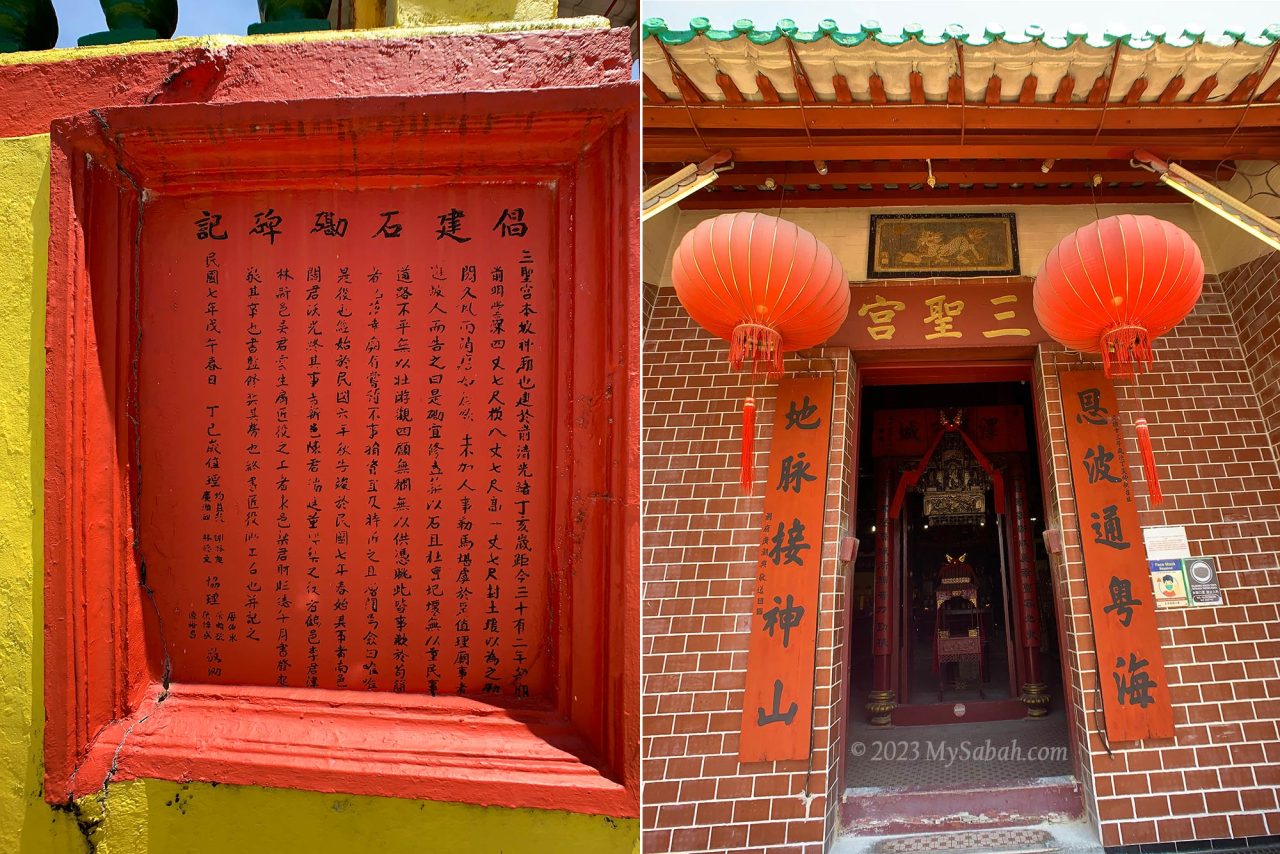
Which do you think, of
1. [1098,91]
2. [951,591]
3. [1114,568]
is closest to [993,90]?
[1098,91]

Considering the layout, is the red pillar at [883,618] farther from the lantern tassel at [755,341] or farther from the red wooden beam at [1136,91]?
the red wooden beam at [1136,91]

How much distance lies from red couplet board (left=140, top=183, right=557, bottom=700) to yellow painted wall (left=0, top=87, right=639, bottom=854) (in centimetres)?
26

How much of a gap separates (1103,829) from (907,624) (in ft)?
8.69

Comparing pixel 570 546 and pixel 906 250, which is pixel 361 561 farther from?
pixel 906 250

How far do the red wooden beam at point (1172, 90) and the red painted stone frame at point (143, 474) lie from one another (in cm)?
298

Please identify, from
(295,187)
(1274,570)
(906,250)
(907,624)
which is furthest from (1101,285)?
(907,624)

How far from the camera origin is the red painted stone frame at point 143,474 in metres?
1.82

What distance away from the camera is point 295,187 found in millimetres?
2152

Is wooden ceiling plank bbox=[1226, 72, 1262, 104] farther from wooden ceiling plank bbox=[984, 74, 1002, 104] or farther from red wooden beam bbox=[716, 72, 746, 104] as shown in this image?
red wooden beam bbox=[716, 72, 746, 104]

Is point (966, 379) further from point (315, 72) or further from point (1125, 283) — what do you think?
point (315, 72)

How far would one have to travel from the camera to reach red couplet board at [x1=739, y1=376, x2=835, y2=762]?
13.1ft

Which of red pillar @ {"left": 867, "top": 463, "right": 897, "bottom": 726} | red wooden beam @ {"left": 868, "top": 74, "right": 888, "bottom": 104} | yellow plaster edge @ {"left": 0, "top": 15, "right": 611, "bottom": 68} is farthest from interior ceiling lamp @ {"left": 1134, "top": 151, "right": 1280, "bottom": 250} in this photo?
yellow plaster edge @ {"left": 0, "top": 15, "right": 611, "bottom": 68}

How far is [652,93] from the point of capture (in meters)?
3.78

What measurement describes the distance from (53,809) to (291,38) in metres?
2.06
